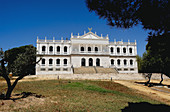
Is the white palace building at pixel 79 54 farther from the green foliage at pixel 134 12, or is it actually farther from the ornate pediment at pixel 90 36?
the green foliage at pixel 134 12

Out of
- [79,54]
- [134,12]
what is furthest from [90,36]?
[134,12]

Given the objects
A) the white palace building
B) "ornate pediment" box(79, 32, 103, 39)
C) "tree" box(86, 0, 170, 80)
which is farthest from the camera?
"ornate pediment" box(79, 32, 103, 39)

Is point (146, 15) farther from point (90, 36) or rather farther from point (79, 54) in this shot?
point (90, 36)

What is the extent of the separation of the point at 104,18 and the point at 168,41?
10.6 feet

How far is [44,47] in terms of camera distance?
45.1 meters

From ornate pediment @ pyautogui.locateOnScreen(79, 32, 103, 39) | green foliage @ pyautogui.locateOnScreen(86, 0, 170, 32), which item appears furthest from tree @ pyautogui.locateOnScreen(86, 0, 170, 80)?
ornate pediment @ pyautogui.locateOnScreen(79, 32, 103, 39)

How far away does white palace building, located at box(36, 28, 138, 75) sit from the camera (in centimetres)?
4412

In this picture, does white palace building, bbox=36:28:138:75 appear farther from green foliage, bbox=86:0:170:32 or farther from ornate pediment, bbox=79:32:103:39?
green foliage, bbox=86:0:170:32

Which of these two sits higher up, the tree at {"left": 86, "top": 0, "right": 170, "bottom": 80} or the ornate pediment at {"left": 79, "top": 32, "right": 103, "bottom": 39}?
the ornate pediment at {"left": 79, "top": 32, "right": 103, "bottom": 39}

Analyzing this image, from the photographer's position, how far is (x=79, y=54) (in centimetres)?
4459

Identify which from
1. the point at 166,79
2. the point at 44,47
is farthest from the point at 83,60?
the point at 166,79

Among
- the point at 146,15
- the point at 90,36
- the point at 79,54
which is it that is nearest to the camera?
the point at 146,15

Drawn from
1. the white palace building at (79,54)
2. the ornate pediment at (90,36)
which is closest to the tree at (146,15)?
the white palace building at (79,54)

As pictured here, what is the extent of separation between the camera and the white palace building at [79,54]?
44125mm
